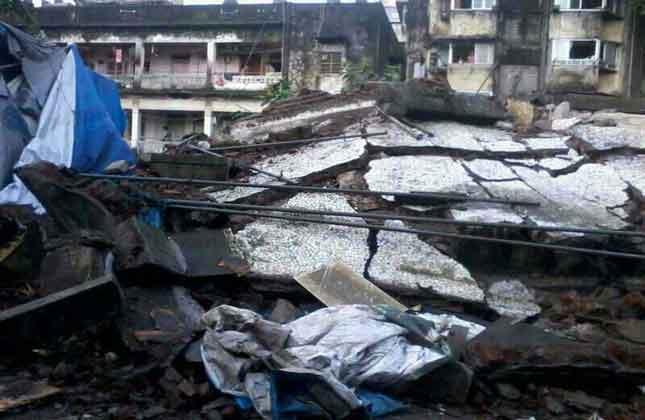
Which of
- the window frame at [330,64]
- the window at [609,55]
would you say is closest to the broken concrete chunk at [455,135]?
the window frame at [330,64]

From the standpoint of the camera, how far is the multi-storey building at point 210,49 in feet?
78.2

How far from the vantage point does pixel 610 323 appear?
13.2ft

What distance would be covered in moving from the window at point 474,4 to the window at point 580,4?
2.37 m

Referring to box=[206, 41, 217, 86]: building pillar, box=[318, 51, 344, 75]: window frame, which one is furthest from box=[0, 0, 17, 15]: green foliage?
box=[318, 51, 344, 75]: window frame

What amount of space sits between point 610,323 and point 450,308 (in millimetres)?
990

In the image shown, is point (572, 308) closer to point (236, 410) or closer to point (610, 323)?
point (610, 323)

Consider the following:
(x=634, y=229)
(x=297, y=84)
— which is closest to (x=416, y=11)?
(x=297, y=84)

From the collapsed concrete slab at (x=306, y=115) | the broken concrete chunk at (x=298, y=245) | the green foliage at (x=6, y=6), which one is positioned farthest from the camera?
the green foliage at (x=6, y=6)

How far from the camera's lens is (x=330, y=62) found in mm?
23969

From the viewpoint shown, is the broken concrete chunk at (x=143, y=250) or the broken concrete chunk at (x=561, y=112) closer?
the broken concrete chunk at (x=143, y=250)

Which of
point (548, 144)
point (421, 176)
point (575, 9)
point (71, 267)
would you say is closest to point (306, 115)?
point (421, 176)

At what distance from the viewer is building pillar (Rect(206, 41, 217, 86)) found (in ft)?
80.9

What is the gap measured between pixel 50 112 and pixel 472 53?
2079 centimetres

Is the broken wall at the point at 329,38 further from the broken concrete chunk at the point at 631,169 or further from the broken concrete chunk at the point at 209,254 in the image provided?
the broken concrete chunk at the point at 209,254
